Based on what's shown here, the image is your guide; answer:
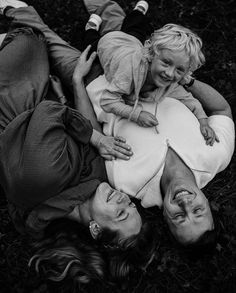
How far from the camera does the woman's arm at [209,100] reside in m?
4.34

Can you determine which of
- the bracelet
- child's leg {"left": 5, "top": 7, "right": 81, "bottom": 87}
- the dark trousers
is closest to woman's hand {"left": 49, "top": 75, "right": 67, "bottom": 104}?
child's leg {"left": 5, "top": 7, "right": 81, "bottom": 87}

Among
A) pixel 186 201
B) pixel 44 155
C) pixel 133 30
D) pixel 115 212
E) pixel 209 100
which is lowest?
pixel 115 212

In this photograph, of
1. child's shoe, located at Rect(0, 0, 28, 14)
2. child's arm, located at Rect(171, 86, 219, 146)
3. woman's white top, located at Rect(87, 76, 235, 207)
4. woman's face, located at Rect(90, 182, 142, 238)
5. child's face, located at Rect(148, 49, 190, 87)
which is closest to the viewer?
child's face, located at Rect(148, 49, 190, 87)

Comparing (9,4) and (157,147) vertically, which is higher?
(9,4)

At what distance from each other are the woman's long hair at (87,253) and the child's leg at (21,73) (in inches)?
40.1

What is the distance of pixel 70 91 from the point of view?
451 cm

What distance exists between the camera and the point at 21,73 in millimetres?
4113

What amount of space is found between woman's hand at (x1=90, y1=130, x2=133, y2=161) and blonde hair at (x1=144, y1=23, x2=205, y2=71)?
0.77 meters

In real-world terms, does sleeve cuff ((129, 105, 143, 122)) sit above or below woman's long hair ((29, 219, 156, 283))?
above

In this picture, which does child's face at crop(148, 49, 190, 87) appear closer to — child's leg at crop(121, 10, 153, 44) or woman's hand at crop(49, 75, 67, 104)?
child's leg at crop(121, 10, 153, 44)

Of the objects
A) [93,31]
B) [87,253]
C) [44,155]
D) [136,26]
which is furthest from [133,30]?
[87,253]

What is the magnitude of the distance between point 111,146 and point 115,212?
61cm

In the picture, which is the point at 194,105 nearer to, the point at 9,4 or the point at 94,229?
the point at 94,229

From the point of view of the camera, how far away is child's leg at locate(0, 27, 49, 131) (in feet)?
13.0
